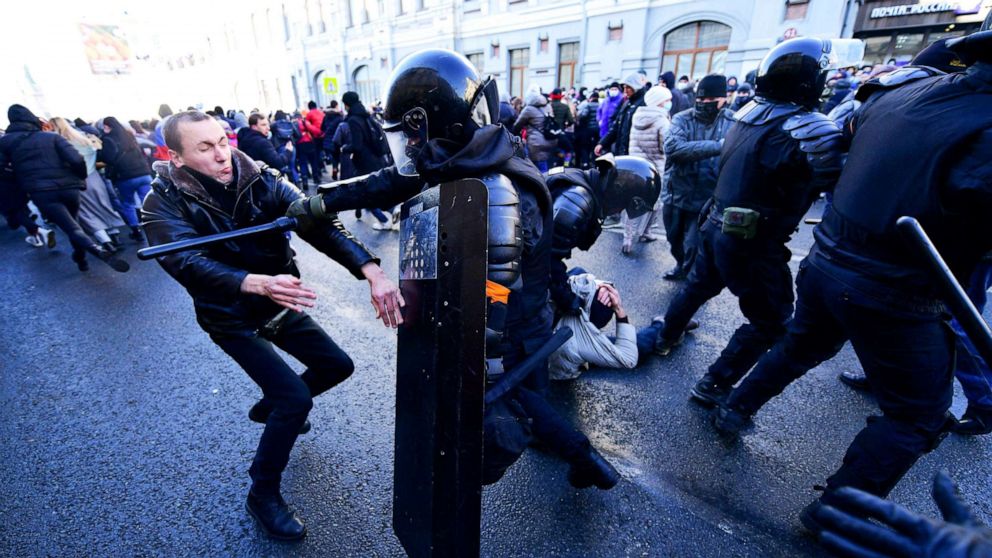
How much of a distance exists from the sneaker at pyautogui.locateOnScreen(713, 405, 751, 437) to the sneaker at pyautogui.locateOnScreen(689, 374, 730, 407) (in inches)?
6.6

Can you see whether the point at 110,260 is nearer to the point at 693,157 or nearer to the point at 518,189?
the point at 518,189

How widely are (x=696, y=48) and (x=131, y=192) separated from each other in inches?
718

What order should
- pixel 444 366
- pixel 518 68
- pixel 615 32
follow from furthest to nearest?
pixel 518 68
pixel 615 32
pixel 444 366

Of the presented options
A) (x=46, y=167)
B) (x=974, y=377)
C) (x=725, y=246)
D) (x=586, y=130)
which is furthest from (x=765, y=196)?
(x=586, y=130)

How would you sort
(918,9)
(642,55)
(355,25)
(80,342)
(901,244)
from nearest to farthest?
(901,244), (80,342), (918,9), (642,55), (355,25)

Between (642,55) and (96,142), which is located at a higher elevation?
(642,55)

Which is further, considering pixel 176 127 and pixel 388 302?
pixel 176 127

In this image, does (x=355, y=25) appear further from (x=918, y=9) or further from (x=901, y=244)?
(x=901, y=244)

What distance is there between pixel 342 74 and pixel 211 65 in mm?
26456

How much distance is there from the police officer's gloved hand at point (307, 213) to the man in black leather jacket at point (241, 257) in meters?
0.03

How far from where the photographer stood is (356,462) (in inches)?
90.7

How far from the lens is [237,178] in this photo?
1.85 metres

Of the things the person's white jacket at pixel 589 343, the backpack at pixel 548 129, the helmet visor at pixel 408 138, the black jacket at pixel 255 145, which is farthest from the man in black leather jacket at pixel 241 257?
the backpack at pixel 548 129

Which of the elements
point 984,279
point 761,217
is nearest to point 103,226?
point 761,217
